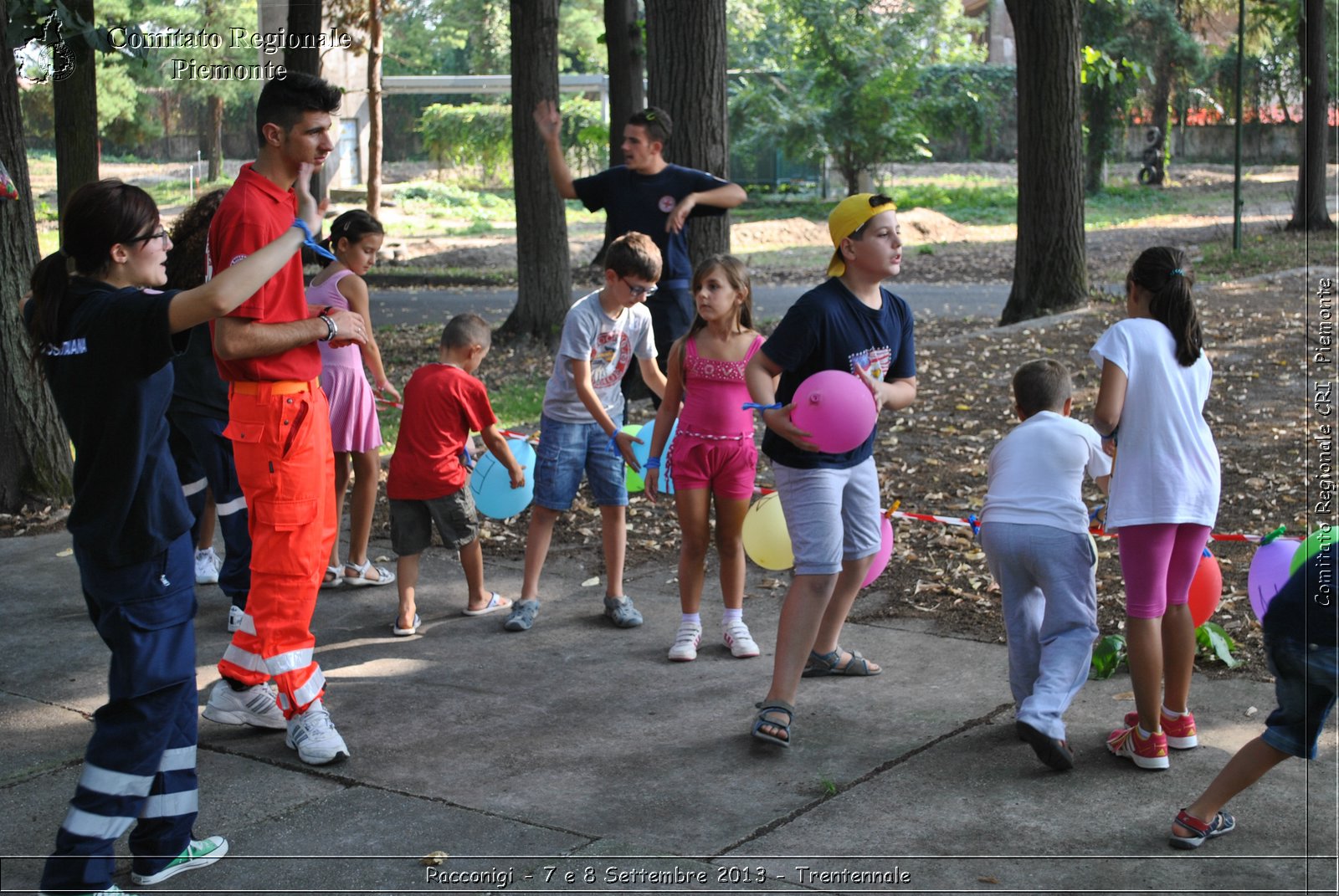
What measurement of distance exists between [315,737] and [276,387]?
120cm

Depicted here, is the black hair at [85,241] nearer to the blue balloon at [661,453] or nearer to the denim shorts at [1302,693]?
the blue balloon at [661,453]

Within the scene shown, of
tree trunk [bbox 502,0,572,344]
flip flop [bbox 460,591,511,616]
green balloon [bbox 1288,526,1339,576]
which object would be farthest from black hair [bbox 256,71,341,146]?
tree trunk [bbox 502,0,572,344]

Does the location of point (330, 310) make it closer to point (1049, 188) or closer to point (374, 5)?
point (1049, 188)

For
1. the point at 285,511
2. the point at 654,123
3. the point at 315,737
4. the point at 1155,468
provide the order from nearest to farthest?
1. the point at 1155,468
2. the point at 285,511
3. the point at 315,737
4. the point at 654,123

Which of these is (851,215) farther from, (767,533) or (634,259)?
(767,533)

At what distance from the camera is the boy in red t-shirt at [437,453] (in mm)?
6043

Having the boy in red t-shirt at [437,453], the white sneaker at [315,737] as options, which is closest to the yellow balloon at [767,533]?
the boy in red t-shirt at [437,453]

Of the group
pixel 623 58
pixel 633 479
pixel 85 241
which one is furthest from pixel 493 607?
pixel 623 58

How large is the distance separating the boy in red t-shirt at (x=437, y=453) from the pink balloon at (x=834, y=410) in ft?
6.44

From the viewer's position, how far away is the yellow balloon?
581cm

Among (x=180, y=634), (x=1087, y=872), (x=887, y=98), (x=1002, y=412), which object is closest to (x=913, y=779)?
(x=1087, y=872)

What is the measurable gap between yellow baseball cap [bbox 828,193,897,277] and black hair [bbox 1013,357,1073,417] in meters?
0.74

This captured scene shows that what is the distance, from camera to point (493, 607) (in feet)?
20.9

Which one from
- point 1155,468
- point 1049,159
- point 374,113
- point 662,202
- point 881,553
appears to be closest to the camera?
point 1155,468
